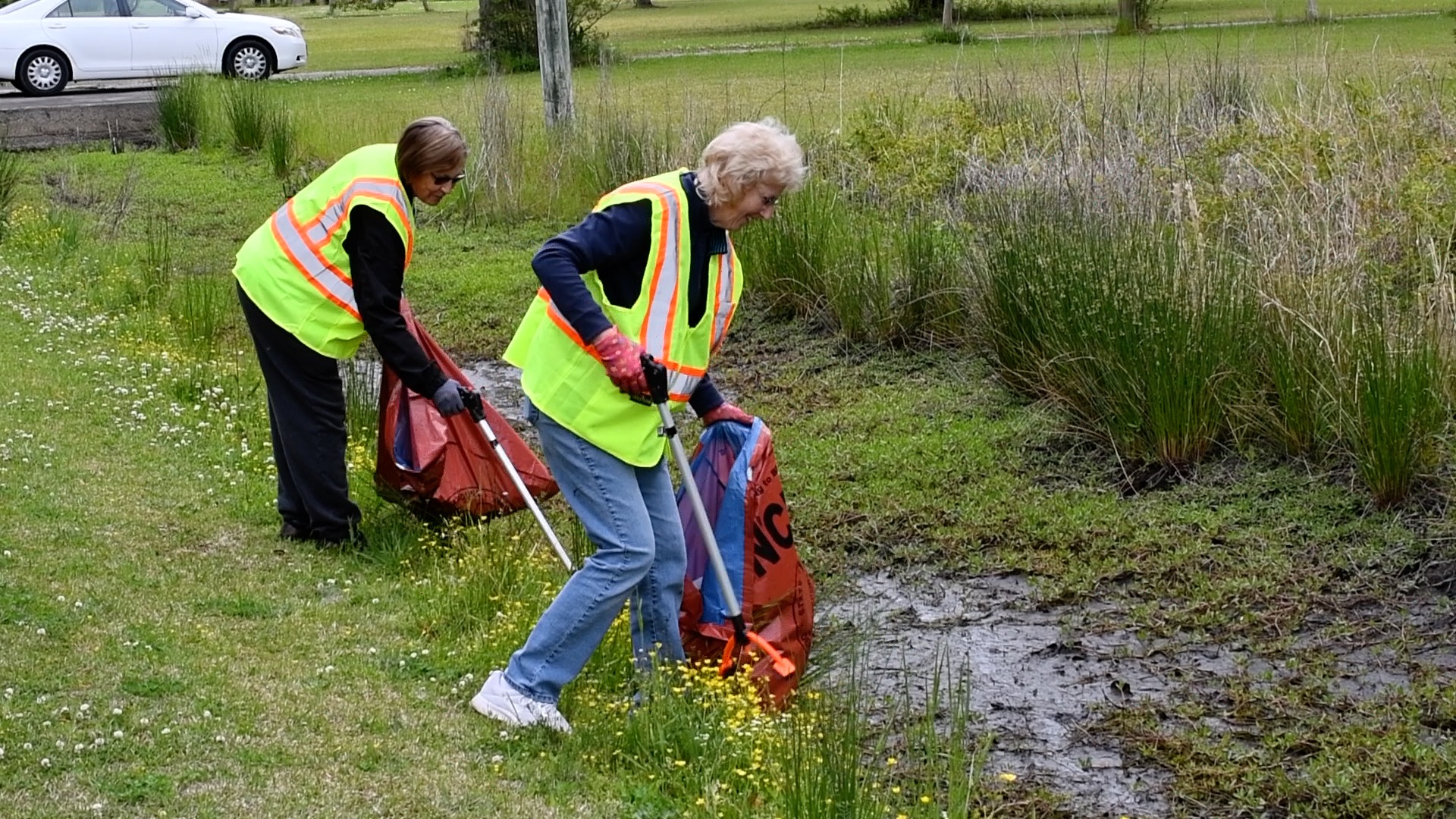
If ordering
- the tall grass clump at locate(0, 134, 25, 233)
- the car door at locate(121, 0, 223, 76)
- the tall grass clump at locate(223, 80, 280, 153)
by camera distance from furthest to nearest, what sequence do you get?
the car door at locate(121, 0, 223, 76) < the tall grass clump at locate(223, 80, 280, 153) < the tall grass clump at locate(0, 134, 25, 233)

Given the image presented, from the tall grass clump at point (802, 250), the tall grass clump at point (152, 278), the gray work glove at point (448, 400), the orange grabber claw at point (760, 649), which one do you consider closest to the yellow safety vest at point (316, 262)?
the gray work glove at point (448, 400)

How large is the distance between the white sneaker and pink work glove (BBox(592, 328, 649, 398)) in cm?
95

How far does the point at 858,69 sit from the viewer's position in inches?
1078

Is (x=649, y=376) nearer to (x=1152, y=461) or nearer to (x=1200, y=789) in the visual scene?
(x=1200, y=789)

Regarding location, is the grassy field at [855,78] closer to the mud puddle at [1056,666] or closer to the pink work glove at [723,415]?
the mud puddle at [1056,666]

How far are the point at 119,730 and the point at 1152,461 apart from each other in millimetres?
4629

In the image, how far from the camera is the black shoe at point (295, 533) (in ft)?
21.7

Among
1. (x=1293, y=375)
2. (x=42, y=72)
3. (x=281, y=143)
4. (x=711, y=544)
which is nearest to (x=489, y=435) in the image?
(x=711, y=544)

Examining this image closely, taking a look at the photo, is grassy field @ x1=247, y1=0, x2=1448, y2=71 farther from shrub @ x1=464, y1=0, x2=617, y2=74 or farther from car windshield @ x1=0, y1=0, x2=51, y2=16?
car windshield @ x1=0, y1=0, x2=51, y2=16

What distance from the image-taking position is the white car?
24.4 meters

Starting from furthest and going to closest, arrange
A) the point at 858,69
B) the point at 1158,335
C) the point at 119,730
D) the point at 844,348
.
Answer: the point at 858,69
the point at 844,348
the point at 1158,335
the point at 119,730

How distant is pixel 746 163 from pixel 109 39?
2243 cm

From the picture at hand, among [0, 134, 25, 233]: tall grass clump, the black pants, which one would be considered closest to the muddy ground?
the black pants

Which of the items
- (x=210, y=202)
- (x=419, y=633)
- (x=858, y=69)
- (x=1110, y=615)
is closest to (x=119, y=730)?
(x=419, y=633)
